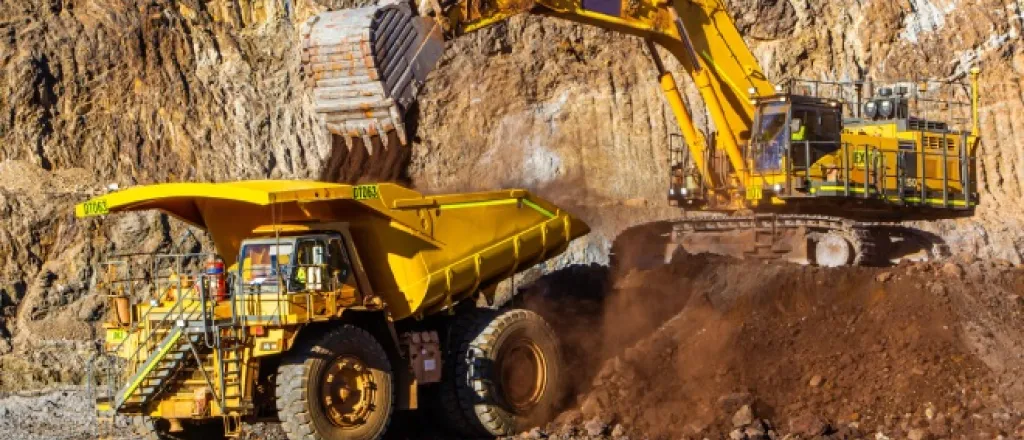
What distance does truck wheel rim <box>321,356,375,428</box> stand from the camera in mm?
13008

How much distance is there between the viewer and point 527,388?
49.0 ft

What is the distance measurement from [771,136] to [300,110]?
1175 centimetres

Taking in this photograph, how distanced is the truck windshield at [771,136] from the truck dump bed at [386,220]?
5719mm

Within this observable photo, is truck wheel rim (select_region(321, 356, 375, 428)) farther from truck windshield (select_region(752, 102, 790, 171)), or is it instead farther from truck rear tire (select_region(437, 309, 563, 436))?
truck windshield (select_region(752, 102, 790, 171))

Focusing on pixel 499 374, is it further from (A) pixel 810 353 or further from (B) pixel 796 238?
(B) pixel 796 238

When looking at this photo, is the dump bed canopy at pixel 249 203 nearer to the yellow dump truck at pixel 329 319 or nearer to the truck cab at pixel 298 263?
the yellow dump truck at pixel 329 319

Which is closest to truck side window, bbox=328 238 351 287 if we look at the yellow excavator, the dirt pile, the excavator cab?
the dirt pile

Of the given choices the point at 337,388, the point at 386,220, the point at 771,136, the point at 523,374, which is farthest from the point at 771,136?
the point at 337,388

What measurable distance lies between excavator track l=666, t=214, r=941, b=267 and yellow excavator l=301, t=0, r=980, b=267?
0.02 metres

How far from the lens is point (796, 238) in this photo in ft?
74.2

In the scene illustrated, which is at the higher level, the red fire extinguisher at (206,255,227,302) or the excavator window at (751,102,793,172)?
A: the excavator window at (751,102,793,172)

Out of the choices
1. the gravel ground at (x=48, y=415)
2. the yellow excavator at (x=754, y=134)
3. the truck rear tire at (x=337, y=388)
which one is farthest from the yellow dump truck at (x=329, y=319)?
the yellow excavator at (x=754, y=134)

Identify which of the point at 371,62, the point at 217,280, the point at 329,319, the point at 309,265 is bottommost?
the point at 329,319

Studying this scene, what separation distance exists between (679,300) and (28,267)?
41.3ft
